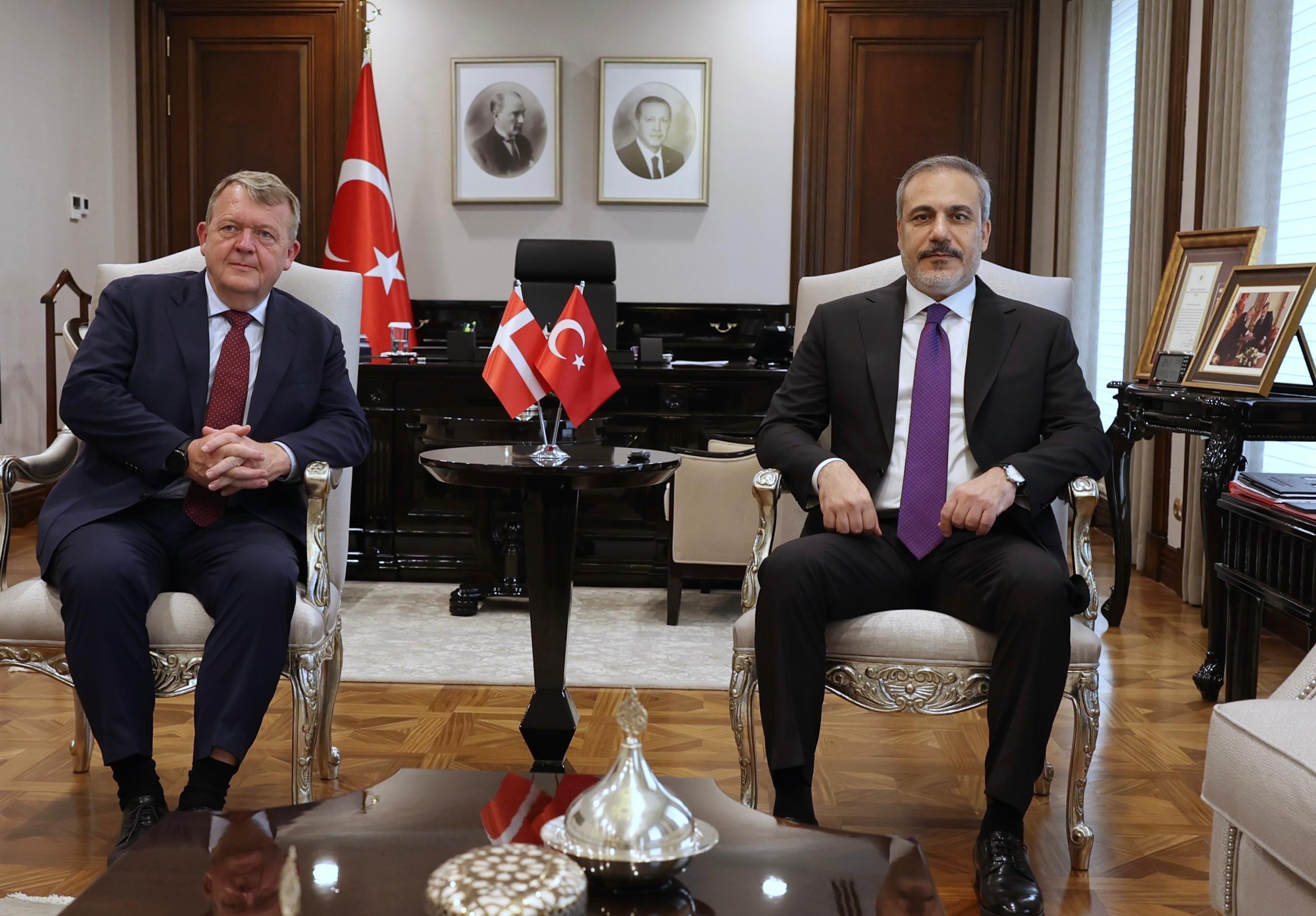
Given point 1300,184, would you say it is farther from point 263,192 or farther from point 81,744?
point 81,744

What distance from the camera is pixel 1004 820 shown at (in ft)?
6.21

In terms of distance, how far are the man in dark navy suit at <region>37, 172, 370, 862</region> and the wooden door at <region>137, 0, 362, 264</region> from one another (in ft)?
15.2

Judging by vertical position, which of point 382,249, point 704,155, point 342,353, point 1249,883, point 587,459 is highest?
point 704,155

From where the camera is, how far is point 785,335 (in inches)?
202

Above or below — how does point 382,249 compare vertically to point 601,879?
above

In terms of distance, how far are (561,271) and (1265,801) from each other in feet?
14.1

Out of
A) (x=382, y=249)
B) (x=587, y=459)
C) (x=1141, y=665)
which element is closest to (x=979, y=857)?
(x=587, y=459)

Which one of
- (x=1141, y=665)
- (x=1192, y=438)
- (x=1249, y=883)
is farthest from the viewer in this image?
(x=1192, y=438)

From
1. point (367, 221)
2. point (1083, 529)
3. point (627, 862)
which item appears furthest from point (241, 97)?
point (627, 862)

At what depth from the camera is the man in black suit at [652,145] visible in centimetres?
658

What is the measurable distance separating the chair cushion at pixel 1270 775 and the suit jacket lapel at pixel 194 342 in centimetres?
178

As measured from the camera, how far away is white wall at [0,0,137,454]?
18.8 ft

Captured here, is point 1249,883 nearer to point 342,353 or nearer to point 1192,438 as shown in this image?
point 342,353

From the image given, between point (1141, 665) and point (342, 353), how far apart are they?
2.40m
